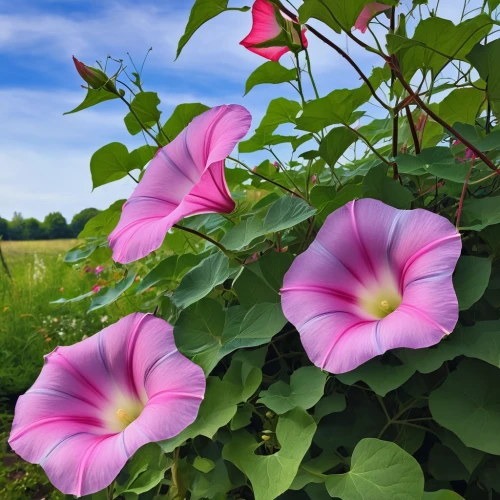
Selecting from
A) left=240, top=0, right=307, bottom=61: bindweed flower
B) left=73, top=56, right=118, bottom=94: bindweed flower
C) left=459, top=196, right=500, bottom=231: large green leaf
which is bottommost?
left=459, top=196, right=500, bottom=231: large green leaf

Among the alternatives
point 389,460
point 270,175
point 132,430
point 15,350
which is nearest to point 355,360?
point 389,460

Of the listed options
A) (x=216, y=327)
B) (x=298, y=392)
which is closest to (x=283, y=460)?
(x=298, y=392)

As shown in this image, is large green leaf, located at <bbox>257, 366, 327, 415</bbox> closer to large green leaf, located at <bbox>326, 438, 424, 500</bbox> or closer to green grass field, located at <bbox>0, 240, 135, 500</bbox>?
large green leaf, located at <bbox>326, 438, 424, 500</bbox>

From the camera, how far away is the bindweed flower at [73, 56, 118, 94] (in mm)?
668

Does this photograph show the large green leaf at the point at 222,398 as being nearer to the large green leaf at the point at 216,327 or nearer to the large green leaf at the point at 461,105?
the large green leaf at the point at 216,327

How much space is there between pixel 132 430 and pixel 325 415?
0.19 meters

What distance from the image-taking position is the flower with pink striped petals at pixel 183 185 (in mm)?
536

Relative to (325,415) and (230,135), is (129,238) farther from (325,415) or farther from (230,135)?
(325,415)

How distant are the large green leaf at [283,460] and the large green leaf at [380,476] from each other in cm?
4

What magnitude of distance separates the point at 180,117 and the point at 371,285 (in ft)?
1.25

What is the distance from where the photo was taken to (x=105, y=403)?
2.02 ft

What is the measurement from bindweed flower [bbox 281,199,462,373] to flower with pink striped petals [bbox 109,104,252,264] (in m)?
0.13

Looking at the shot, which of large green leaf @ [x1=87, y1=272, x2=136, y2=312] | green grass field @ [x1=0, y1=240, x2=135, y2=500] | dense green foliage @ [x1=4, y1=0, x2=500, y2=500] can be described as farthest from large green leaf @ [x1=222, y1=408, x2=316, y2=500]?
green grass field @ [x1=0, y1=240, x2=135, y2=500]

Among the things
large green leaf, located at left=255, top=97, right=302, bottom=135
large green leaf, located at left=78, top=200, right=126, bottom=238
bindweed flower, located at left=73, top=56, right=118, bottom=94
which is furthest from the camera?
large green leaf, located at left=78, top=200, right=126, bottom=238
